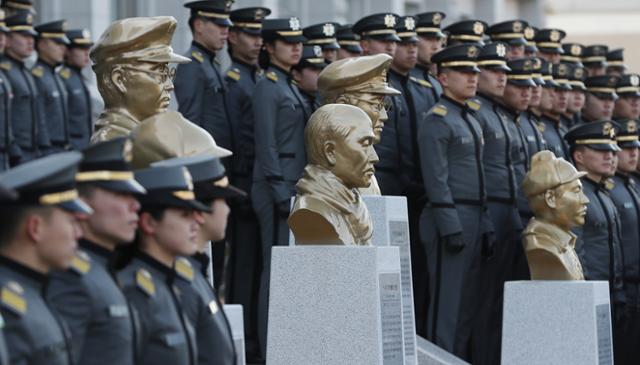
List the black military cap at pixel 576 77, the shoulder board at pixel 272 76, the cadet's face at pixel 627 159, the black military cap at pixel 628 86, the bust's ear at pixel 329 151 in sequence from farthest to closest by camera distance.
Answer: the black military cap at pixel 628 86 → the black military cap at pixel 576 77 → the cadet's face at pixel 627 159 → the shoulder board at pixel 272 76 → the bust's ear at pixel 329 151

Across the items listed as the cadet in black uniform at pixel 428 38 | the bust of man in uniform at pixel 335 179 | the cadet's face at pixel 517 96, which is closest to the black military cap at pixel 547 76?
the cadet in black uniform at pixel 428 38

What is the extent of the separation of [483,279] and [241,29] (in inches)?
97.5

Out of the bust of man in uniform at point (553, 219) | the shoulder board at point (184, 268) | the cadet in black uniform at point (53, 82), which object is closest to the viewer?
the shoulder board at point (184, 268)

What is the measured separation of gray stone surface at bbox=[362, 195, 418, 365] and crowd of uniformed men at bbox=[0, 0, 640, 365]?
2.19 ft

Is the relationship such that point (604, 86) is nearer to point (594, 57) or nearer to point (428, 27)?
point (594, 57)

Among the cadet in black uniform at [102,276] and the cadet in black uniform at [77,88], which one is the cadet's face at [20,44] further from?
the cadet in black uniform at [102,276]

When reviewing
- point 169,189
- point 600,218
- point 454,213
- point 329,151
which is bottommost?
point 600,218

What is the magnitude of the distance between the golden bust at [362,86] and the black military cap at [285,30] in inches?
49.2

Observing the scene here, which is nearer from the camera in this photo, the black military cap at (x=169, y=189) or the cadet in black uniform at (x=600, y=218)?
the black military cap at (x=169, y=189)

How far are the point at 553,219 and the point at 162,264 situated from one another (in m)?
5.75

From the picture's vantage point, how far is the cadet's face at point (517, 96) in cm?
1440

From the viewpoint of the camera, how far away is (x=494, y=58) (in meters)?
14.1

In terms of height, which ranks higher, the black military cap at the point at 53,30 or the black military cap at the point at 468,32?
the black military cap at the point at 468,32

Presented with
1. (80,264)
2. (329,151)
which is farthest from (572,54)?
(80,264)
